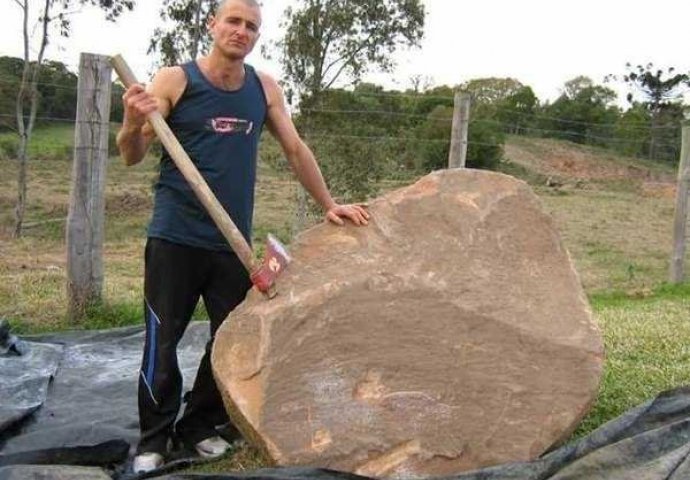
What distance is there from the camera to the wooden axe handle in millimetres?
2982

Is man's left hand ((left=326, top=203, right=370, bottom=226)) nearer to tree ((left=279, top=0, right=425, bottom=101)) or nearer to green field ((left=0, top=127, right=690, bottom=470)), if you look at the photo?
green field ((left=0, top=127, right=690, bottom=470))

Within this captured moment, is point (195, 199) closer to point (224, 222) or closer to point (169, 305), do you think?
point (224, 222)

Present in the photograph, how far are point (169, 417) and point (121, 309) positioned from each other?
259 centimetres

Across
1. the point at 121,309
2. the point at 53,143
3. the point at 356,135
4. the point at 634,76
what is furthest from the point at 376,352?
the point at 634,76

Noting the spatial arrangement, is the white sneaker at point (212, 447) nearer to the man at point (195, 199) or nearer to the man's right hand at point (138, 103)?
the man at point (195, 199)

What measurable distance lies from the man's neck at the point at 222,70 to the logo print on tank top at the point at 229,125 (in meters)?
0.12

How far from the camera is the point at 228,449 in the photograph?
3.36 metres

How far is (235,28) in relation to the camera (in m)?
3.10

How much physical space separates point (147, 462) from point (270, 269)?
820mm

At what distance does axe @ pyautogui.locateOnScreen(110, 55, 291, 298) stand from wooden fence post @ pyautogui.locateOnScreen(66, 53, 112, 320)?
244 cm

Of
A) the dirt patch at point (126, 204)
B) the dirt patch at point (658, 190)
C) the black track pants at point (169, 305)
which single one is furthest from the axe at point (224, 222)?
the dirt patch at point (658, 190)

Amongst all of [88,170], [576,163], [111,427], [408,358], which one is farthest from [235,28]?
[576,163]

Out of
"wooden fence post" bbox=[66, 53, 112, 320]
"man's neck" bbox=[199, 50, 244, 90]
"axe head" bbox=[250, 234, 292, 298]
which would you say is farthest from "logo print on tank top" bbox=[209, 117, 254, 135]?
"wooden fence post" bbox=[66, 53, 112, 320]

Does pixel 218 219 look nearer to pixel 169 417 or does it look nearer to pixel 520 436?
pixel 169 417
